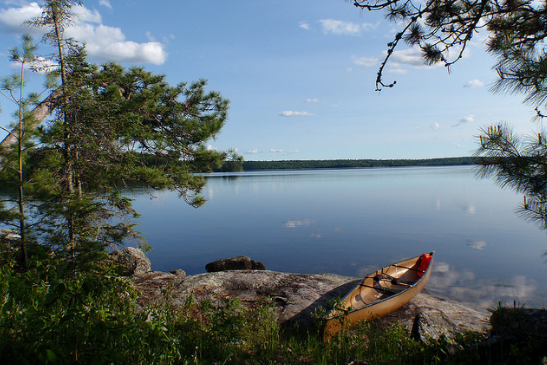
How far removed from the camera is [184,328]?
4.79 meters

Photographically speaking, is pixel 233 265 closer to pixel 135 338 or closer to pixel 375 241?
pixel 375 241

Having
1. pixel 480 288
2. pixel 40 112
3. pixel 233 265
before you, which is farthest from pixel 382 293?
pixel 40 112

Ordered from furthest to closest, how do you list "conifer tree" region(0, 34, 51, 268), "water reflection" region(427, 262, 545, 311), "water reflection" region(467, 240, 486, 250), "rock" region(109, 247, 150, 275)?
"water reflection" region(467, 240, 486, 250) → "rock" region(109, 247, 150, 275) → "water reflection" region(427, 262, 545, 311) → "conifer tree" region(0, 34, 51, 268)

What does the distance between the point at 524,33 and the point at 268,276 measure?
734 centimetres

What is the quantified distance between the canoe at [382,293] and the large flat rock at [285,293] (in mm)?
376

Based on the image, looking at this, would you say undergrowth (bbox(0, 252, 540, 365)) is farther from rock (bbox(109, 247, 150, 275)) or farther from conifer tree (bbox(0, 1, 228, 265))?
rock (bbox(109, 247, 150, 275))

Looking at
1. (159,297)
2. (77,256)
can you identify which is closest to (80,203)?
(77,256)

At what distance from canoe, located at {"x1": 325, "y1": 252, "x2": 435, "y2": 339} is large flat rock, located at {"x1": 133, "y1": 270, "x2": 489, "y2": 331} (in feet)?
1.23

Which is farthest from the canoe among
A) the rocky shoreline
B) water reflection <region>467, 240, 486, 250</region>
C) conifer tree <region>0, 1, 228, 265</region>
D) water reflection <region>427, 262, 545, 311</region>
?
water reflection <region>467, 240, 486, 250</region>

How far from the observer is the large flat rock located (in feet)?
24.1

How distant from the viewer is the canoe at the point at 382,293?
22.0 ft

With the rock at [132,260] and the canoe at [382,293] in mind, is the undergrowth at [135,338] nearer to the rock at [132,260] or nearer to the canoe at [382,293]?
the canoe at [382,293]

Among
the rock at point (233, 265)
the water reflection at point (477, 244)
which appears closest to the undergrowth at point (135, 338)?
the rock at point (233, 265)

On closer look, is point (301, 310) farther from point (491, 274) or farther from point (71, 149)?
point (491, 274)
